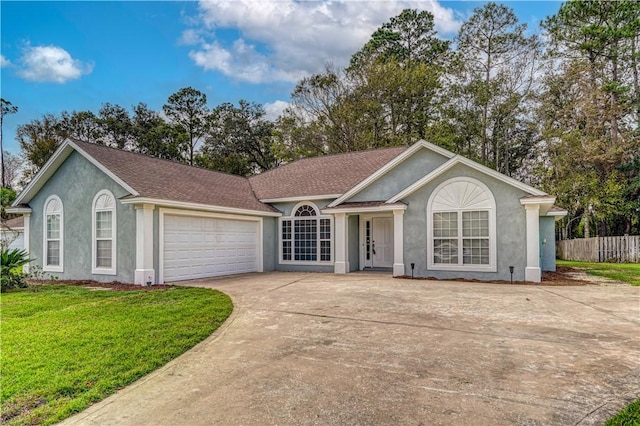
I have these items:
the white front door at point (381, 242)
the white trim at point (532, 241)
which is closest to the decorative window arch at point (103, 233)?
the white front door at point (381, 242)

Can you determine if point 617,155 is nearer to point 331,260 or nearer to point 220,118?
point 331,260

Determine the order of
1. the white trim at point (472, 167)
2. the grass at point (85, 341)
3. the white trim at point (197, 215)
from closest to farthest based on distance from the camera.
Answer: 1. the grass at point (85, 341)
2. the white trim at point (472, 167)
3. the white trim at point (197, 215)

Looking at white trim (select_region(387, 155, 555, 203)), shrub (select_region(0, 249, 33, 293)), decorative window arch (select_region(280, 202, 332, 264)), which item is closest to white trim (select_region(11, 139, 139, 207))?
shrub (select_region(0, 249, 33, 293))

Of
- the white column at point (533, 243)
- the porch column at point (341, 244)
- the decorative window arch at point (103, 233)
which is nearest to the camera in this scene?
the white column at point (533, 243)

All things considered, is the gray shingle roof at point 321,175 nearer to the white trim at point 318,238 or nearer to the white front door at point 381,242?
the white trim at point 318,238

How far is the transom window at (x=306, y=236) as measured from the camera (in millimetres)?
15133

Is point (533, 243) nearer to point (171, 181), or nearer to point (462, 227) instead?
point (462, 227)

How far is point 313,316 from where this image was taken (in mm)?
6863

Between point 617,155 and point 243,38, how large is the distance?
2312 centimetres

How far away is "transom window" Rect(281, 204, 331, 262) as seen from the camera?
49.6ft

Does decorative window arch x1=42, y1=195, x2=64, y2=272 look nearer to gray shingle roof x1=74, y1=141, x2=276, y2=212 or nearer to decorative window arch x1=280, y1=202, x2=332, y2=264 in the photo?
gray shingle roof x1=74, y1=141, x2=276, y2=212

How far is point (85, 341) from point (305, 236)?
10661 millimetres

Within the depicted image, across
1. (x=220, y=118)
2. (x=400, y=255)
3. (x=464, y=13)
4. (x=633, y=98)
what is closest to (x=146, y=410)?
(x=400, y=255)

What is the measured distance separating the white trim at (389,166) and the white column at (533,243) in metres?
4.00
